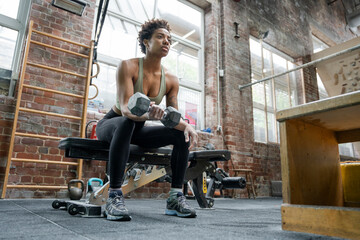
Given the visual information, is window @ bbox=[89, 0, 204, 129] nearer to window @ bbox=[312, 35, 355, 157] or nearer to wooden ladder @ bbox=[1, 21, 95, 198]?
wooden ladder @ bbox=[1, 21, 95, 198]

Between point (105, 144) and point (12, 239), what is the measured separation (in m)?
0.81

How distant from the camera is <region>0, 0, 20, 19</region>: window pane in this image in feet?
10.4

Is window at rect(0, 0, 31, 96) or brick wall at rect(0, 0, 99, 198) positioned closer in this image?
brick wall at rect(0, 0, 99, 198)

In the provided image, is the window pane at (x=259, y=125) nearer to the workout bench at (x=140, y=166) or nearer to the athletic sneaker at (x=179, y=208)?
the workout bench at (x=140, y=166)

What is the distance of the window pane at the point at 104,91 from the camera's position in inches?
135

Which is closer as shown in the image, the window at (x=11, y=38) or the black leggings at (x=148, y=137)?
the black leggings at (x=148, y=137)

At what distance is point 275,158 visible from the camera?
209 inches

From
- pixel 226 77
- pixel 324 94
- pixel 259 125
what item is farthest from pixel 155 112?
pixel 324 94

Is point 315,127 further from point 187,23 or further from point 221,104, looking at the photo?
point 187,23

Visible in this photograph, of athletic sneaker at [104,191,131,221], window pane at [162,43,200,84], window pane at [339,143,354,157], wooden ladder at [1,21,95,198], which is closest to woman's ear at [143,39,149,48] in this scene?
athletic sneaker at [104,191,131,221]

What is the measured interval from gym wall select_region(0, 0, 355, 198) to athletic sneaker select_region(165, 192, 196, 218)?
1.78 m

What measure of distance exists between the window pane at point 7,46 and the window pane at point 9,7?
→ 0.65 feet

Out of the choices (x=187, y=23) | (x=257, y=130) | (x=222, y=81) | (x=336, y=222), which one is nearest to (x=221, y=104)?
(x=222, y=81)

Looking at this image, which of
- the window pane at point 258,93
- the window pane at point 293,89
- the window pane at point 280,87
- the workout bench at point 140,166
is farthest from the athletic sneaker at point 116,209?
the window pane at point 293,89
